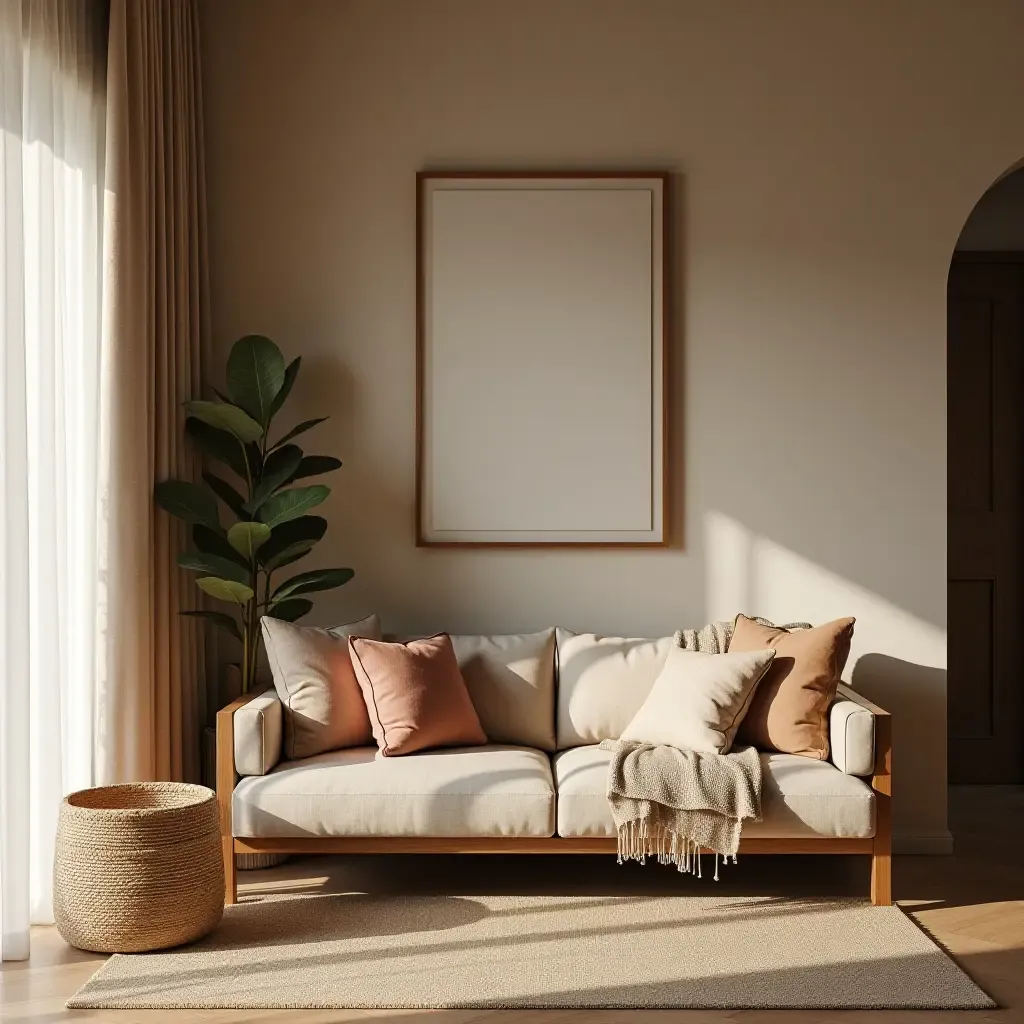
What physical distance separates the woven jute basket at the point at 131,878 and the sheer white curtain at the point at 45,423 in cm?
14

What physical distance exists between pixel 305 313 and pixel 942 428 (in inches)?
94.5

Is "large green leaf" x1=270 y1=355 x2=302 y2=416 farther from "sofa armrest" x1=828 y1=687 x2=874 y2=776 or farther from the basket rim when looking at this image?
"sofa armrest" x1=828 y1=687 x2=874 y2=776

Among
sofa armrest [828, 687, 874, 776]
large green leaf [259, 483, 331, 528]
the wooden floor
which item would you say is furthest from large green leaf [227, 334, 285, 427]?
sofa armrest [828, 687, 874, 776]

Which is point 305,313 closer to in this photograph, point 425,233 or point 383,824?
point 425,233

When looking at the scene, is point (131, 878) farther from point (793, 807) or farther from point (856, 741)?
point (856, 741)

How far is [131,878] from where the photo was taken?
3.03 metres

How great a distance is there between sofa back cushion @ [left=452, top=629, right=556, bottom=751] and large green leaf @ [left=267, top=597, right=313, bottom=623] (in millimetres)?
543

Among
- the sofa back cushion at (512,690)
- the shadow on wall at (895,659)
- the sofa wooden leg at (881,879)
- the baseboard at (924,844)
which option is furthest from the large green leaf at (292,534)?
the baseboard at (924,844)

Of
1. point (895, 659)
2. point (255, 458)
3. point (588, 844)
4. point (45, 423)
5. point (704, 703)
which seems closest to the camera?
point (45, 423)

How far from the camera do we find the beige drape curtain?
3.57 m

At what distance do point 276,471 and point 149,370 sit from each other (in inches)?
21.4

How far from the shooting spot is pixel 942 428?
4254 millimetres

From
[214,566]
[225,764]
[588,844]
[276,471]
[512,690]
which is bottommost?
[588,844]

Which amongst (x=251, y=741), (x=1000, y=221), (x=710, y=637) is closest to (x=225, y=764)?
(x=251, y=741)
